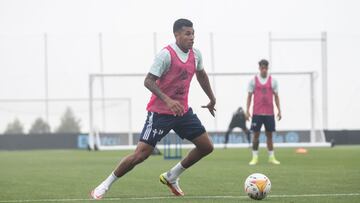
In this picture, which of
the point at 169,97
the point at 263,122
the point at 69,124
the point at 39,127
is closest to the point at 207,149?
the point at 169,97

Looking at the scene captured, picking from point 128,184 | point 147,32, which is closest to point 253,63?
point 147,32

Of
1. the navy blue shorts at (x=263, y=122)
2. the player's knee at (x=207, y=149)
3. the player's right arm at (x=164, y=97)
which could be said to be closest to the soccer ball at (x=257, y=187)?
the player's knee at (x=207, y=149)

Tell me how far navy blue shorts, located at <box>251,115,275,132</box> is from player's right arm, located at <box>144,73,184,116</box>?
8955 millimetres

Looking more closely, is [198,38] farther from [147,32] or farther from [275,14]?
[275,14]

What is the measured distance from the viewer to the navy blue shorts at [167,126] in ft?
34.1

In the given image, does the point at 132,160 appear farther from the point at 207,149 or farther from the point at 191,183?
the point at 191,183

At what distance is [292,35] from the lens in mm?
40406

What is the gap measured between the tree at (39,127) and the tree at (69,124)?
0.54m

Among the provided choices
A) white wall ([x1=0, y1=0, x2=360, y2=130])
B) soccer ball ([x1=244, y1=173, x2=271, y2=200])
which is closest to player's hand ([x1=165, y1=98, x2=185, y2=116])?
soccer ball ([x1=244, y1=173, x2=271, y2=200])

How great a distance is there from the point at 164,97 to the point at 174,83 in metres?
0.45

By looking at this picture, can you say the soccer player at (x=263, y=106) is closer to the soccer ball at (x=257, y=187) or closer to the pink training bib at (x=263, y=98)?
the pink training bib at (x=263, y=98)

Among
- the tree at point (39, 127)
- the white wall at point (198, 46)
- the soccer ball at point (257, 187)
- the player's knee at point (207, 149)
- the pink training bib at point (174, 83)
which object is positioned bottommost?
the tree at point (39, 127)

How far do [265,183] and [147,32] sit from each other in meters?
33.1

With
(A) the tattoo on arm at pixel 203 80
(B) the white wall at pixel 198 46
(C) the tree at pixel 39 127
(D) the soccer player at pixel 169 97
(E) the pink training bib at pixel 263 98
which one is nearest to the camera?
(D) the soccer player at pixel 169 97
